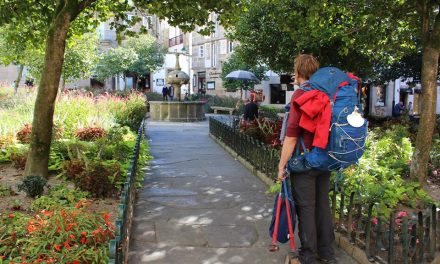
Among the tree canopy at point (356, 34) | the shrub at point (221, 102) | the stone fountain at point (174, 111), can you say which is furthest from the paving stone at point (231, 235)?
the shrub at point (221, 102)

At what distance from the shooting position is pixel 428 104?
6.18m

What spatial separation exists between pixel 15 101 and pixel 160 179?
7822mm

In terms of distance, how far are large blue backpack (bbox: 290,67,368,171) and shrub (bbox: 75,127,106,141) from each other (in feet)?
21.6

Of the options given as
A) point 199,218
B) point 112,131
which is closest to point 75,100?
point 112,131

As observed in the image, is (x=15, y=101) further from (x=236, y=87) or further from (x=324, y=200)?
(x=236, y=87)

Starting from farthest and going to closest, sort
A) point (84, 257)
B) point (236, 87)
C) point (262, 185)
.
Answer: point (236, 87)
point (262, 185)
point (84, 257)

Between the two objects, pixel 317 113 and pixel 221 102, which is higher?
pixel 317 113

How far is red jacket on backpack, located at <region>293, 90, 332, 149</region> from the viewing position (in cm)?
338

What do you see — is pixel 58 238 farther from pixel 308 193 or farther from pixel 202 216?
pixel 202 216

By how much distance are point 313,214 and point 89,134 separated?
21.9ft

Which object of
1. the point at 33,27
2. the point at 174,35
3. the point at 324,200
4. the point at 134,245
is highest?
the point at 174,35

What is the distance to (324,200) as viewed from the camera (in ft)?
12.5

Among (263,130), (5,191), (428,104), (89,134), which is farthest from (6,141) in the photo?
(428,104)

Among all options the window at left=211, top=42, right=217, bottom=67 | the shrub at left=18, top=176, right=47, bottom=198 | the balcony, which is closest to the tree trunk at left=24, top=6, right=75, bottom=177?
the shrub at left=18, top=176, right=47, bottom=198
